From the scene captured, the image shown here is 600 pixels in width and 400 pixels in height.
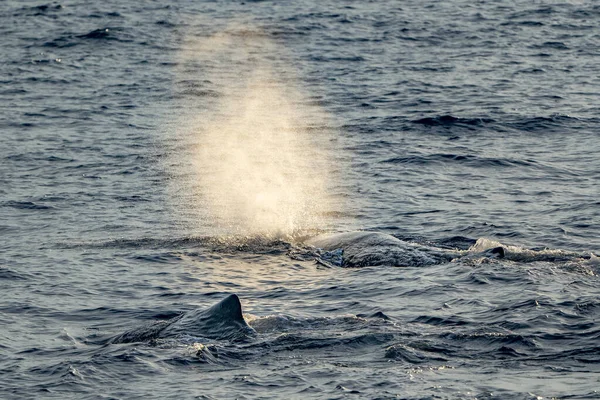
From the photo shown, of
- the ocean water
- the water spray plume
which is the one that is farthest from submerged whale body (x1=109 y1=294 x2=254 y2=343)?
the water spray plume

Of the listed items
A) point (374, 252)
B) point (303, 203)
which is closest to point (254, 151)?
point (303, 203)

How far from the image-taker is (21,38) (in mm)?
51250

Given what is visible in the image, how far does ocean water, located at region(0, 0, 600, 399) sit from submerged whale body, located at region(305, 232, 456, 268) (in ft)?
0.27

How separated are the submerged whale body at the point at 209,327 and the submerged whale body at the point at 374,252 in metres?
5.11

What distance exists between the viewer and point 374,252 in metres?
23.2

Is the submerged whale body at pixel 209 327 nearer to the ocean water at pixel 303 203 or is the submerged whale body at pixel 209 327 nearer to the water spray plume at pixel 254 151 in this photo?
the ocean water at pixel 303 203

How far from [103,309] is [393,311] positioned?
213 inches

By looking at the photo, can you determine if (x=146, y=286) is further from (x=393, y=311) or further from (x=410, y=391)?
(x=410, y=391)

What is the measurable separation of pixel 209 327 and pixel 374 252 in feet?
19.6

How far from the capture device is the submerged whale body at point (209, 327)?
18.0 meters

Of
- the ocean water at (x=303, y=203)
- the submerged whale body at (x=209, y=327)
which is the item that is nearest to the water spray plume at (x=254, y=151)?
the ocean water at (x=303, y=203)

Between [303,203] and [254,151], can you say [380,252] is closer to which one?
[303,203]

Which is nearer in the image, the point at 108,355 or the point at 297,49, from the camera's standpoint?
the point at 108,355

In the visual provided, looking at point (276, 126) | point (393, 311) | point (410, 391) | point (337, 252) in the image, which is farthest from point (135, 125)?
point (410, 391)
